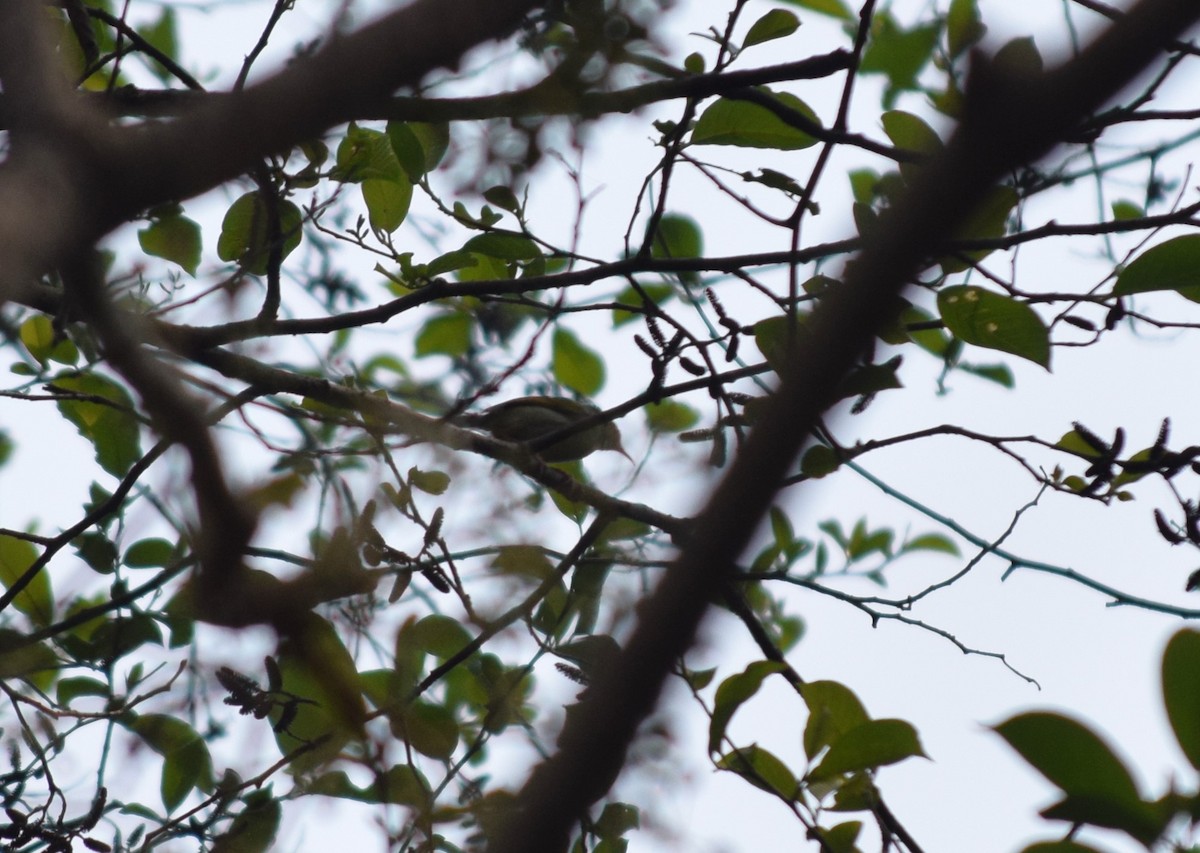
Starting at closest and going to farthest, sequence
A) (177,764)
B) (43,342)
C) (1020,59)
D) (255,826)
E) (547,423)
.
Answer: (1020,59), (255,826), (177,764), (43,342), (547,423)

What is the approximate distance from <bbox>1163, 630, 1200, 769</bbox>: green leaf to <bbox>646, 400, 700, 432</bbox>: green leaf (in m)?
2.45

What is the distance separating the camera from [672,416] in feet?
12.5

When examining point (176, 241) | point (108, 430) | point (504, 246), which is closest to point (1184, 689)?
point (504, 246)

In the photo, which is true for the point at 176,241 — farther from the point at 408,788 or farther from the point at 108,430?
the point at 408,788

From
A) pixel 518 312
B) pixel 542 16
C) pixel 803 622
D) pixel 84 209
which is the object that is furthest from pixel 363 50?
pixel 803 622

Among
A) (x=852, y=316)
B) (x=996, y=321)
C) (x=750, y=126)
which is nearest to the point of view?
(x=852, y=316)

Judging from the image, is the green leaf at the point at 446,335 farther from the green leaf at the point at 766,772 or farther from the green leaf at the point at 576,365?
the green leaf at the point at 766,772

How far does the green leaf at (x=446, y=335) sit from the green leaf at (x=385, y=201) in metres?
0.85

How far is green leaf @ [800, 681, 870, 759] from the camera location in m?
2.11

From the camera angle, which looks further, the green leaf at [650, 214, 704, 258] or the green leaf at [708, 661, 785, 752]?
the green leaf at [650, 214, 704, 258]

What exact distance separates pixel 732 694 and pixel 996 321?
964 millimetres

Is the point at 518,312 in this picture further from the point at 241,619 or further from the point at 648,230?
the point at 241,619

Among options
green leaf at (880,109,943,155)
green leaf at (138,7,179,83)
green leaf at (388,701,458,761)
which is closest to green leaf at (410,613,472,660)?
green leaf at (388,701,458,761)

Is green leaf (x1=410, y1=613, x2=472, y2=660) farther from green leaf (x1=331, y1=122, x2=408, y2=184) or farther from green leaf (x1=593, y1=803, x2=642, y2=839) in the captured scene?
green leaf (x1=331, y1=122, x2=408, y2=184)
